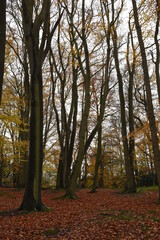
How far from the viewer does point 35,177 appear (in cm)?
798

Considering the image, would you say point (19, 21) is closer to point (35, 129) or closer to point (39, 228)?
point (35, 129)

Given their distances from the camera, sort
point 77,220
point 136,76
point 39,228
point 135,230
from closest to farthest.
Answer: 1. point 135,230
2. point 39,228
3. point 77,220
4. point 136,76

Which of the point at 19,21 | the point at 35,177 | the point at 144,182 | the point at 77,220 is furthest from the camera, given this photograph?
the point at 144,182

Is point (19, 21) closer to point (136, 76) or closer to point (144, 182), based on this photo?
point (136, 76)

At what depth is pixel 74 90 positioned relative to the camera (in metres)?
14.5

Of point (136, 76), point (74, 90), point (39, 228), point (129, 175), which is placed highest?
point (136, 76)

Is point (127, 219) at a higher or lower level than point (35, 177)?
→ lower

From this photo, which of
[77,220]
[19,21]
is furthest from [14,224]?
[19,21]

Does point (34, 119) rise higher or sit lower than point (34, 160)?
higher

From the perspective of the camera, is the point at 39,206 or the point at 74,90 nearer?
the point at 39,206

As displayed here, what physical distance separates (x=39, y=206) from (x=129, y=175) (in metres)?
7.31

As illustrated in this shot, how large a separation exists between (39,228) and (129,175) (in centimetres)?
897

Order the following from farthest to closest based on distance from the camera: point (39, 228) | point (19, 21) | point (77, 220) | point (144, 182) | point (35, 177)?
1. point (144, 182)
2. point (19, 21)
3. point (35, 177)
4. point (77, 220)
5. point (39, 228)

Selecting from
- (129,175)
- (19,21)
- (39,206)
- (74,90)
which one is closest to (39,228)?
(39,206)
